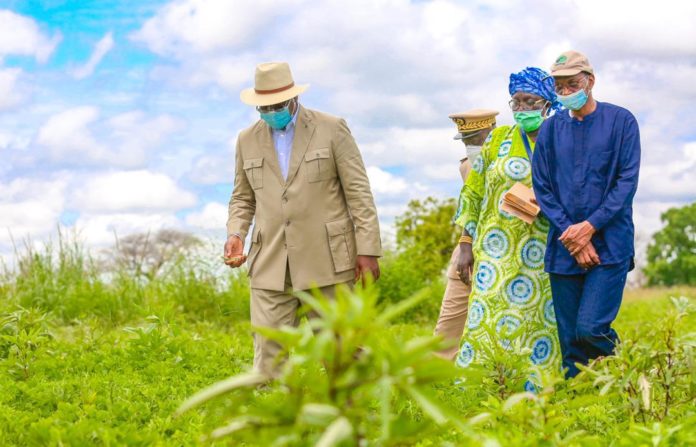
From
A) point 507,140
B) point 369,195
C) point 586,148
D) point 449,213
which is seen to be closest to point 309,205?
point 369,195

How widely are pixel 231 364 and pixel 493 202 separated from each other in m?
2.34

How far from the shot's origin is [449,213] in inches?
613

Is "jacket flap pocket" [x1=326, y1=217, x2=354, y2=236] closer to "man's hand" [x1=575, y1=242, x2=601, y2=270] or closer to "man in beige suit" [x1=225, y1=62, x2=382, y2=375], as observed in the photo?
"man in beige suit" [x1=225, y1=62, x2=382, y2=375]

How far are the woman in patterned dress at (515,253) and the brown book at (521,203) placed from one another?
8 cm

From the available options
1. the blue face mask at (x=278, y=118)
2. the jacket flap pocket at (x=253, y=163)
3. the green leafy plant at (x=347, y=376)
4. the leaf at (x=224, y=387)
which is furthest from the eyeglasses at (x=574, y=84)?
the leaf at (x=224, y=387)

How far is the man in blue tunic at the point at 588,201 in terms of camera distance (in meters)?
5.42

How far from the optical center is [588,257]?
5.40 meters

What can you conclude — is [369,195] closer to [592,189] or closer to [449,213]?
[592,189]

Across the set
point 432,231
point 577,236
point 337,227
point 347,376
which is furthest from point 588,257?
point 432,231

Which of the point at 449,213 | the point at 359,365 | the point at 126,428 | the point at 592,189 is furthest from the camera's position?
the point at 449,213

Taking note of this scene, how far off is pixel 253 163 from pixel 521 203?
1.77 m

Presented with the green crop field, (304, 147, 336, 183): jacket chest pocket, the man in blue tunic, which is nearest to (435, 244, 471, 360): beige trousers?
the green crop field

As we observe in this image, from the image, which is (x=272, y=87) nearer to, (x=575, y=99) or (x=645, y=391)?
(x=575, y=99)

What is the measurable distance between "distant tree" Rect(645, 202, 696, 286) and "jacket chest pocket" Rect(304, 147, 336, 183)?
30.2 m
